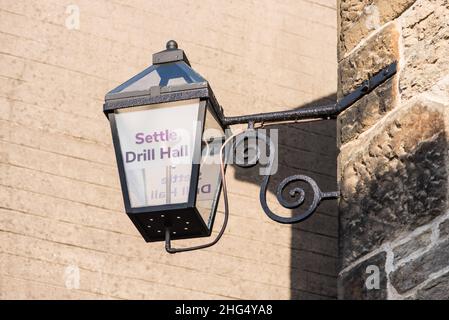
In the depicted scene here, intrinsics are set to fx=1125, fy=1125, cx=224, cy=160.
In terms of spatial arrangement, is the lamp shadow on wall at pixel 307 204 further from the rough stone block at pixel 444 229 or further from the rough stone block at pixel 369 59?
the rough stone block at pixel 444 229

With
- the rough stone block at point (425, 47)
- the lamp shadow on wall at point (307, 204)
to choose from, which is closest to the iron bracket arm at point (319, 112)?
the rough stone block at point (425, 47)

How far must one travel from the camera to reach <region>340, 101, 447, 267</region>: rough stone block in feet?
9.95

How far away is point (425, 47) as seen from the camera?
3.23 m

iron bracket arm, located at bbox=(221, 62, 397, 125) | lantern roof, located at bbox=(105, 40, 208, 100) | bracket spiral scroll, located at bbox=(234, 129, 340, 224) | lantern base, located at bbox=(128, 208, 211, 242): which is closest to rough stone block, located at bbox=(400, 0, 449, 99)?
iron bracket arm, located at bbox=(221, 62, 397, 125)

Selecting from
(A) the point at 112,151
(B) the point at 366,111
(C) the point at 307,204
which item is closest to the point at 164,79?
(B) the point at 366,111

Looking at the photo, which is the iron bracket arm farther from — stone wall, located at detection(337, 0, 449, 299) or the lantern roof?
the lantern roof

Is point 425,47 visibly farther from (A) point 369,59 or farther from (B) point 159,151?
(B) point 159,151

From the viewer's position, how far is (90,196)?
5.70 m

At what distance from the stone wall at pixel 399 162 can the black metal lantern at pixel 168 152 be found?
0.42 m

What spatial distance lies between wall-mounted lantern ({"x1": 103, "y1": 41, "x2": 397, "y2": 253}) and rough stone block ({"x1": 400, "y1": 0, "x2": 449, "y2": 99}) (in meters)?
0.08

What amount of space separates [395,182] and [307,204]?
117 inches

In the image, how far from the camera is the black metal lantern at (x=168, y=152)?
319 centimetres
